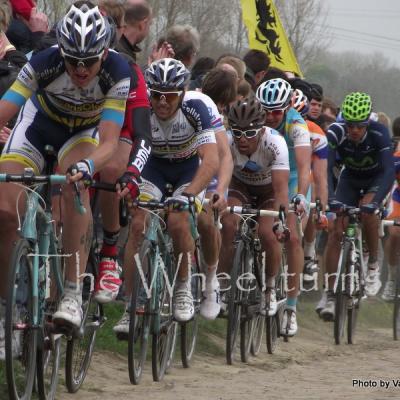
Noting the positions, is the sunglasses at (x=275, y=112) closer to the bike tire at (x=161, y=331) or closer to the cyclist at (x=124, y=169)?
the cyclist at (x=124, y=169)

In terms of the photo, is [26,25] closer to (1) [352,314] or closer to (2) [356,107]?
(2) [356,107]

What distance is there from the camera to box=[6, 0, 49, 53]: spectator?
368 inches

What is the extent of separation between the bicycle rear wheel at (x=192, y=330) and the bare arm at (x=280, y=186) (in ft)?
4.32

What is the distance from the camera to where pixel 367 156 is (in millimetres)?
12766

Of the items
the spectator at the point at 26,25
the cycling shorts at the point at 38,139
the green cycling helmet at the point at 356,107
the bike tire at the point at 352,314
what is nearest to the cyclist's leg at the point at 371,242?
the bike tire at the point at 352,314

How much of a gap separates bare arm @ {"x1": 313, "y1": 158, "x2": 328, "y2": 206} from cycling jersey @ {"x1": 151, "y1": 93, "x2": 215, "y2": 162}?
3.35 m

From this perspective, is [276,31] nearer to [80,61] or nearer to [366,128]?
[366,128]

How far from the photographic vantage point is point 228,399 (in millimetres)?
7668

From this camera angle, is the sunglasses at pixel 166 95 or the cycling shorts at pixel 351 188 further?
the cycling shorts at pixel 351 188

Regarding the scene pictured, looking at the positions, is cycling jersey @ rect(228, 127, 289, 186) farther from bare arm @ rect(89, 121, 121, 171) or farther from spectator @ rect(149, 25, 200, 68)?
bare arm @ rect(89, 121, 121, 171)

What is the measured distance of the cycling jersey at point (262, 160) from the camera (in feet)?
34.6

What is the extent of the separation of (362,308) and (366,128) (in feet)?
14.5

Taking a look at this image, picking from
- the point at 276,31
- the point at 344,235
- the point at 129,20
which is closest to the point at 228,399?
the point at 129,20

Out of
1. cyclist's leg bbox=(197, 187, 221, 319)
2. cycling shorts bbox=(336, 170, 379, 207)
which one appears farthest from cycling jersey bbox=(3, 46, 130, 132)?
cycling shorts bbox=(336, 170, 379, 207)
